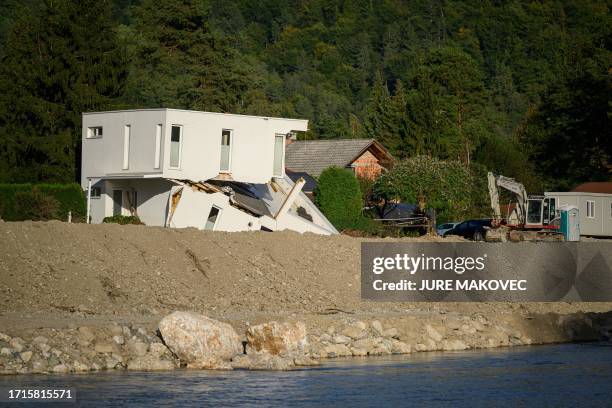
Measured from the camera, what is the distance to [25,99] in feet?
182

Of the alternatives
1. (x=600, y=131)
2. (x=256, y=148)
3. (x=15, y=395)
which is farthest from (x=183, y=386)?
(x=600, y=131)

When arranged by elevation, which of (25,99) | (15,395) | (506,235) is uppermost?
(25,99)

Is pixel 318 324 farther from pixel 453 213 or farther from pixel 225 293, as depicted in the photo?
pixel 453 213

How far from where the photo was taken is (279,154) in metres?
51.6

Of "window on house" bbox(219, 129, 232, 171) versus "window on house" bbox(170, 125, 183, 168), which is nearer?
"window on house" bbox(170, 125, 183, 168)

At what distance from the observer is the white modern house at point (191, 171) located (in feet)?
155

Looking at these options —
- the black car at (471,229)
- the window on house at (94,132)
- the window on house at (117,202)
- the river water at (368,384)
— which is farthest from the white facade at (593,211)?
the river water at (368,384)

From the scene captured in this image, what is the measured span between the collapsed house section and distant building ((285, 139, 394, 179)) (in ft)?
107

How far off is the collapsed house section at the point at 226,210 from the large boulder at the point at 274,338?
18383mm

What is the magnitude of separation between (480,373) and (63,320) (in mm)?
10501

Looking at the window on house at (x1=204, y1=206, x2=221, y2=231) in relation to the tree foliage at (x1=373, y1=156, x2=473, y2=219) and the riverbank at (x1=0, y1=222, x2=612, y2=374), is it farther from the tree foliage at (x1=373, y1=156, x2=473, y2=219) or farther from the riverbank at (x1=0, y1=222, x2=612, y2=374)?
the tree foliage at (x1=373, y1=156, x2=473, y2=219)

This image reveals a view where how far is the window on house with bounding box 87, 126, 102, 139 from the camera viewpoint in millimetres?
50219

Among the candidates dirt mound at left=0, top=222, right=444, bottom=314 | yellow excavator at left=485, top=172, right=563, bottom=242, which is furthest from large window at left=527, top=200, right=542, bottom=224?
dirt mound at left=0, top=222, right=444, bottom=314

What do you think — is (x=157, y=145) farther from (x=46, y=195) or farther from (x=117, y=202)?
(x=46, y=195)
